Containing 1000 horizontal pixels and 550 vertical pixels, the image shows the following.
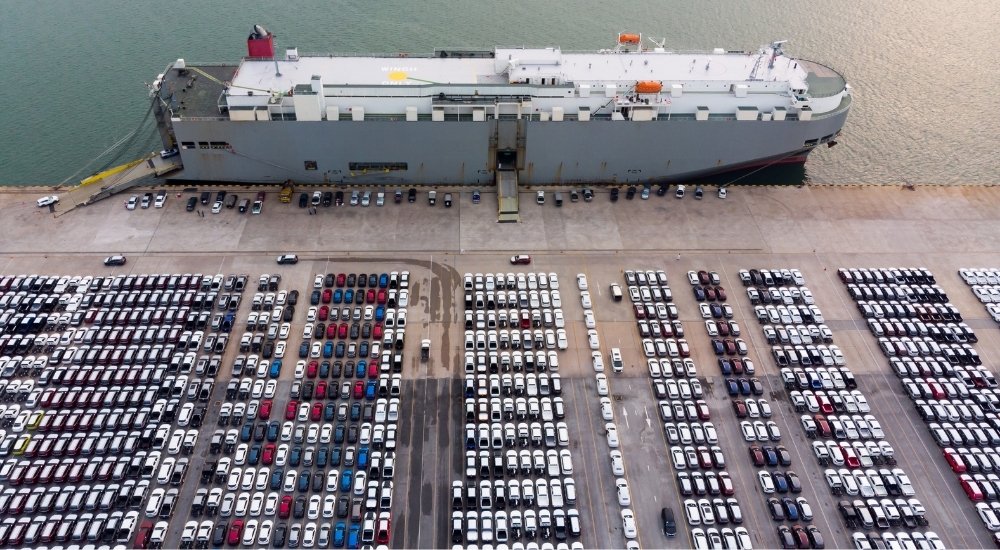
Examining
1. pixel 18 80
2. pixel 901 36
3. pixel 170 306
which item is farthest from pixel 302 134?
pixel 901 36

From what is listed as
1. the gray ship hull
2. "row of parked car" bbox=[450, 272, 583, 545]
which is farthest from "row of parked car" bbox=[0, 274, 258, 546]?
"row of parked car" bbox=[450, 272, 583, 545]

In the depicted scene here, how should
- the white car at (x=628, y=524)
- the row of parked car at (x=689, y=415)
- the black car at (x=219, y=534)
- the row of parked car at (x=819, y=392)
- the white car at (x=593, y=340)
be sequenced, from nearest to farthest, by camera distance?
1. the black car at (x=219, y=534)
2. the white car at (x=628, y=524)
3. the row of parked car at (x=689, y=415)
4. the row of parked car at (x=819, y=392)
5. the white car at (x=593, y=340)

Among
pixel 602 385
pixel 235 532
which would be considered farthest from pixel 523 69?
pixel 235 532

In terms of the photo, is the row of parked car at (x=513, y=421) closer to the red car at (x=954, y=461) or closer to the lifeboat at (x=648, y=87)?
the lifeboat at (x=648, y=87)

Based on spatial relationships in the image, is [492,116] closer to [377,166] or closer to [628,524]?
[377,166]

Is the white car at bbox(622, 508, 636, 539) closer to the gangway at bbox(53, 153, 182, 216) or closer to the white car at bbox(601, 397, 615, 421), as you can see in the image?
the white car at bbox(601, 397, 615, 421)

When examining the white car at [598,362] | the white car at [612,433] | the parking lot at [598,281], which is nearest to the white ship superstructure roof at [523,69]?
the parking lot at [598,281]
